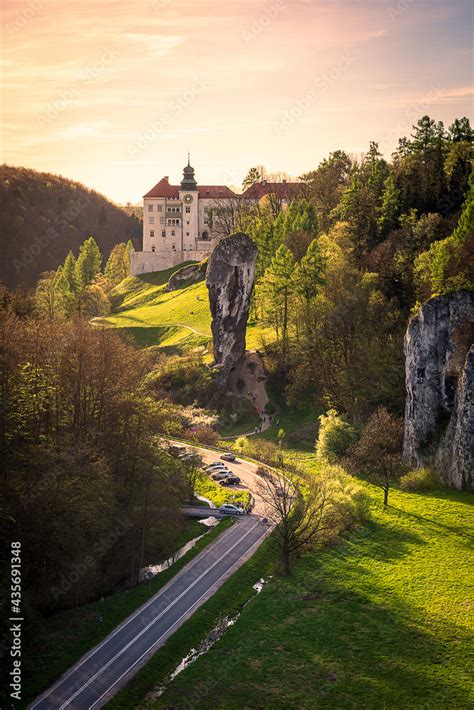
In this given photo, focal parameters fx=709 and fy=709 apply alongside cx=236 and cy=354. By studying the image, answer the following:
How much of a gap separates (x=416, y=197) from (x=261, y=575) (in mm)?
46304

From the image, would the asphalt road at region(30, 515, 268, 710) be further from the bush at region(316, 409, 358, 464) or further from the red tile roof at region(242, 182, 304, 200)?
the red tile roof at region(242, 182, 304, 200)

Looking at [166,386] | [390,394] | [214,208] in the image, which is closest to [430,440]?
[390,394]

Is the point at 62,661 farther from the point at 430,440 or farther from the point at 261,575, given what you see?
the point at 430,440

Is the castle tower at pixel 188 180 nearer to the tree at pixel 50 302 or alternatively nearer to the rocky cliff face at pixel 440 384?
the tree at pixel 50 302

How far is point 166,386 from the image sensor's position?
75688 mm

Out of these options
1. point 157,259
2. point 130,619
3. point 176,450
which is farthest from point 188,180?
point 130,619

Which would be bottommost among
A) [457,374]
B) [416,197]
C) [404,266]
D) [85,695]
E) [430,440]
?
[85,695]

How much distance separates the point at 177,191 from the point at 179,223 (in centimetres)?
783

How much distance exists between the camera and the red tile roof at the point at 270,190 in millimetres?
114731

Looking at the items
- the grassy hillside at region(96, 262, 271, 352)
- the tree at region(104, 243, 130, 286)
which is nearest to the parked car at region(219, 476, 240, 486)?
the grassy hillside at region(96, 262, 271, 352)

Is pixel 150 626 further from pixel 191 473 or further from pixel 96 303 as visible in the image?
pixel 96 303

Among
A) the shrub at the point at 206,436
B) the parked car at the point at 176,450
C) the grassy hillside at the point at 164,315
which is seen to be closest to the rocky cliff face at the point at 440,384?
the parked car at the point at 176,450

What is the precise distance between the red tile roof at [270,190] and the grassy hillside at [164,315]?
1771cm

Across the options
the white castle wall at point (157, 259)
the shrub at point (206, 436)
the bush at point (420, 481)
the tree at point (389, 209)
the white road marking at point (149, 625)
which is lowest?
the white road marking at point (149, 625)
